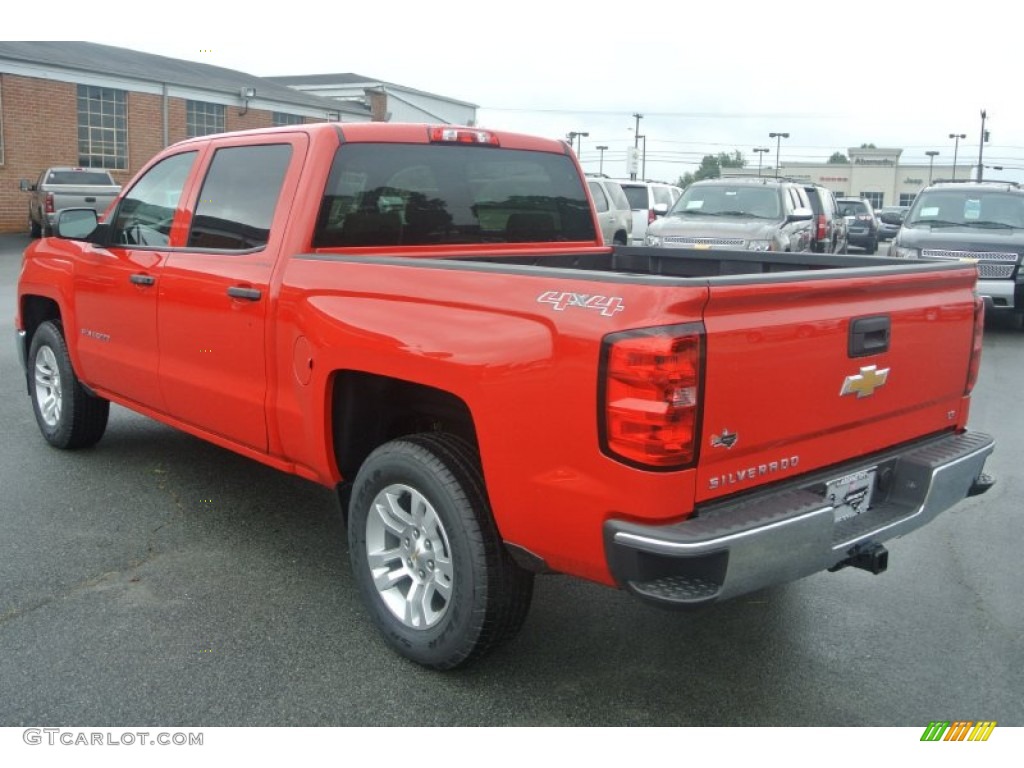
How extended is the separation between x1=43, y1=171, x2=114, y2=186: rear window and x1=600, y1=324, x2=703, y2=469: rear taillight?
23.2 metres

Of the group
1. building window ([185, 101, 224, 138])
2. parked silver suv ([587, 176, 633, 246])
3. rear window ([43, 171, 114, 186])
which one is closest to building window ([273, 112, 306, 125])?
building window ([185, 101, 224, 138])

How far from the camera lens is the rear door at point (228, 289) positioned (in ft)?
14.0

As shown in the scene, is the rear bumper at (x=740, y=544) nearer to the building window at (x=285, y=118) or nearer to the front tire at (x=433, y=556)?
the front tire at (x=433, y=556)

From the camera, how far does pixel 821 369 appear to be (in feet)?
10.4

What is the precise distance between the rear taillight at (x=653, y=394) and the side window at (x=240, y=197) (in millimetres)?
2136

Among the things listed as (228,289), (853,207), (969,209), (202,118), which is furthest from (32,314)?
(853,207)

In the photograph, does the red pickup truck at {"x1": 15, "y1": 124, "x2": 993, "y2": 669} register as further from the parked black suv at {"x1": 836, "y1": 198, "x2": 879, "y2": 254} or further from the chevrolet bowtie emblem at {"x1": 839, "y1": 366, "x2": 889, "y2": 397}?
the parked black suv at {"x1": 836, "y1": 198, "x2": 879, "y2": 254}

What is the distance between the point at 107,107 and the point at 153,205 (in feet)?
82.6

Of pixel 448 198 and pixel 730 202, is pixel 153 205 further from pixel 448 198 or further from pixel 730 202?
pixel 730 202

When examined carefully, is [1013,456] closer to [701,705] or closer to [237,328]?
[701,705]

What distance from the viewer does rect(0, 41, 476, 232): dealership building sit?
2500cm

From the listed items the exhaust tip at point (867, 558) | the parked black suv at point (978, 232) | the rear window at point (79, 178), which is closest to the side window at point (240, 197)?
the exhaust tip at point (867, 558)

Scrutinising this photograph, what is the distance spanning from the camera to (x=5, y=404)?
7656 millimetres

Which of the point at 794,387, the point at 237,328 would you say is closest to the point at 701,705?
the point at 794,387
